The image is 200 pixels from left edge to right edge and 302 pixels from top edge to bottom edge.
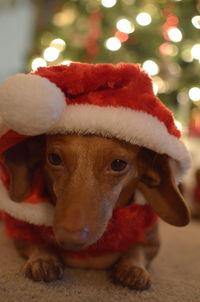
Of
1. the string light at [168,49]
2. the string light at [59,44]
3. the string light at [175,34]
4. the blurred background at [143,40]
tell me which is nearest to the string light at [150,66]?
the blurred background at [143,40]

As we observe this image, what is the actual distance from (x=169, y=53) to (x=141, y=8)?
356 mm

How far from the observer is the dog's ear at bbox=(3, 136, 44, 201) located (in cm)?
127

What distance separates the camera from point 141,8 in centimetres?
260

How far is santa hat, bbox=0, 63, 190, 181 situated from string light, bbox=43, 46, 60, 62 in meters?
1.65

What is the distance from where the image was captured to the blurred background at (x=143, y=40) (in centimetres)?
Result: 258

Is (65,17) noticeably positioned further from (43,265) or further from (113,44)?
(43,265)

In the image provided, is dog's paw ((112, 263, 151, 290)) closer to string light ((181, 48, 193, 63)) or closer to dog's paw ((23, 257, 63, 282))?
dog's paw ((23, 257, 63, 282))

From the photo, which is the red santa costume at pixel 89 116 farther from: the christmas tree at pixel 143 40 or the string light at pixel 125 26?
the string light at pixel 125 26

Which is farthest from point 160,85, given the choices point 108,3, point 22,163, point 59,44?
point 22,163

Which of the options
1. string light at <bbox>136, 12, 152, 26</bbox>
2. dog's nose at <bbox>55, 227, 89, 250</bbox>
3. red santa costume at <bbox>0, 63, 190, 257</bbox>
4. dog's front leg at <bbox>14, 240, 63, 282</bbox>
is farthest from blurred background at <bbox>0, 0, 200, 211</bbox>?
dog's nose at <bbox>55, 227, 89, 250</bbox>

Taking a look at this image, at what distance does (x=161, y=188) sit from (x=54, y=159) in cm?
39

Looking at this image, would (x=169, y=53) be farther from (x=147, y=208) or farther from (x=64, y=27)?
(x=147, y=208)

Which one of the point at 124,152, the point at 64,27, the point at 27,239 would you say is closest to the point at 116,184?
the point at 124,152

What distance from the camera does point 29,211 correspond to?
1.24m
